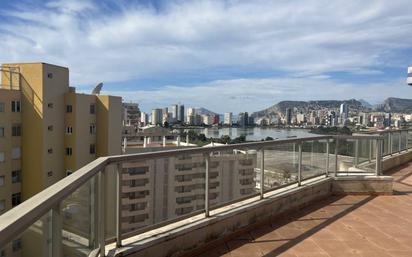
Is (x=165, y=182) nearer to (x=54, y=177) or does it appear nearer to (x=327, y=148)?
(x=327, y=148)

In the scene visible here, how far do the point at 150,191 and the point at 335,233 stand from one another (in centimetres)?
280

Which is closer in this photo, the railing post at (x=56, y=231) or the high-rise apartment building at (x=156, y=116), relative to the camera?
the railing post at (x=56, y=231)

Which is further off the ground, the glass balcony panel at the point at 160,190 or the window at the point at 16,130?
the glass balcony panel at the point at 160,190

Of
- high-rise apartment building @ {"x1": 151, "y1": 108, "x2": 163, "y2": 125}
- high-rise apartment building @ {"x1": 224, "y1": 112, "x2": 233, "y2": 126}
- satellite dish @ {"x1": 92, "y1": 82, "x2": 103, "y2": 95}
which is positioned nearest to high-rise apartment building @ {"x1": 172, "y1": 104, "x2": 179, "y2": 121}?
high-rise apartment building @ {"x1": 151, "y1": 108, "x2": 163, "y2": 125}

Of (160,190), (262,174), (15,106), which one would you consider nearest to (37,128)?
(15,106)

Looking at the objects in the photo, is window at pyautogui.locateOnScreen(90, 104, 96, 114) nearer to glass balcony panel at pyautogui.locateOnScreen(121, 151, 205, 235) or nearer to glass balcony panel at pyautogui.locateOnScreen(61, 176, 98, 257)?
glass balcony panel at pyautogui.locateOnScreen(121, 151, 205, 235)

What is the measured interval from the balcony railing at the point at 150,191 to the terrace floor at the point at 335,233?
0.59 metres

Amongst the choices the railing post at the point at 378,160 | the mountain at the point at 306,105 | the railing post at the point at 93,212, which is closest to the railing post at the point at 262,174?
the railing post at the point at 93,212

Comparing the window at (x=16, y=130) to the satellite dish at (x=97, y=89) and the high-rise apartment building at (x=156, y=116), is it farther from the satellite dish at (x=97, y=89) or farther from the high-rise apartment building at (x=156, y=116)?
the high-rise apartment building at (x=156, y=116)

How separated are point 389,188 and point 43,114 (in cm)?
3320

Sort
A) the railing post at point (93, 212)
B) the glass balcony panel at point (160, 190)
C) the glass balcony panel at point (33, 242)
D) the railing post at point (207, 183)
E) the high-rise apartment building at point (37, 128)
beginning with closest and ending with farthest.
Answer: the glass balcony panel at point (33, 242) < the railing post at point (93, 212) < the glass balcony panel at point (160, 190) < the railing post at point (207, 183) < the high-rise apartment building at point (37, 128)

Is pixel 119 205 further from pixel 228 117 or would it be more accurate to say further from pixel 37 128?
pixel 228 117

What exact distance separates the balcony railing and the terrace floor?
1.95ft

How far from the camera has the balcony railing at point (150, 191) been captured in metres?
1.87
